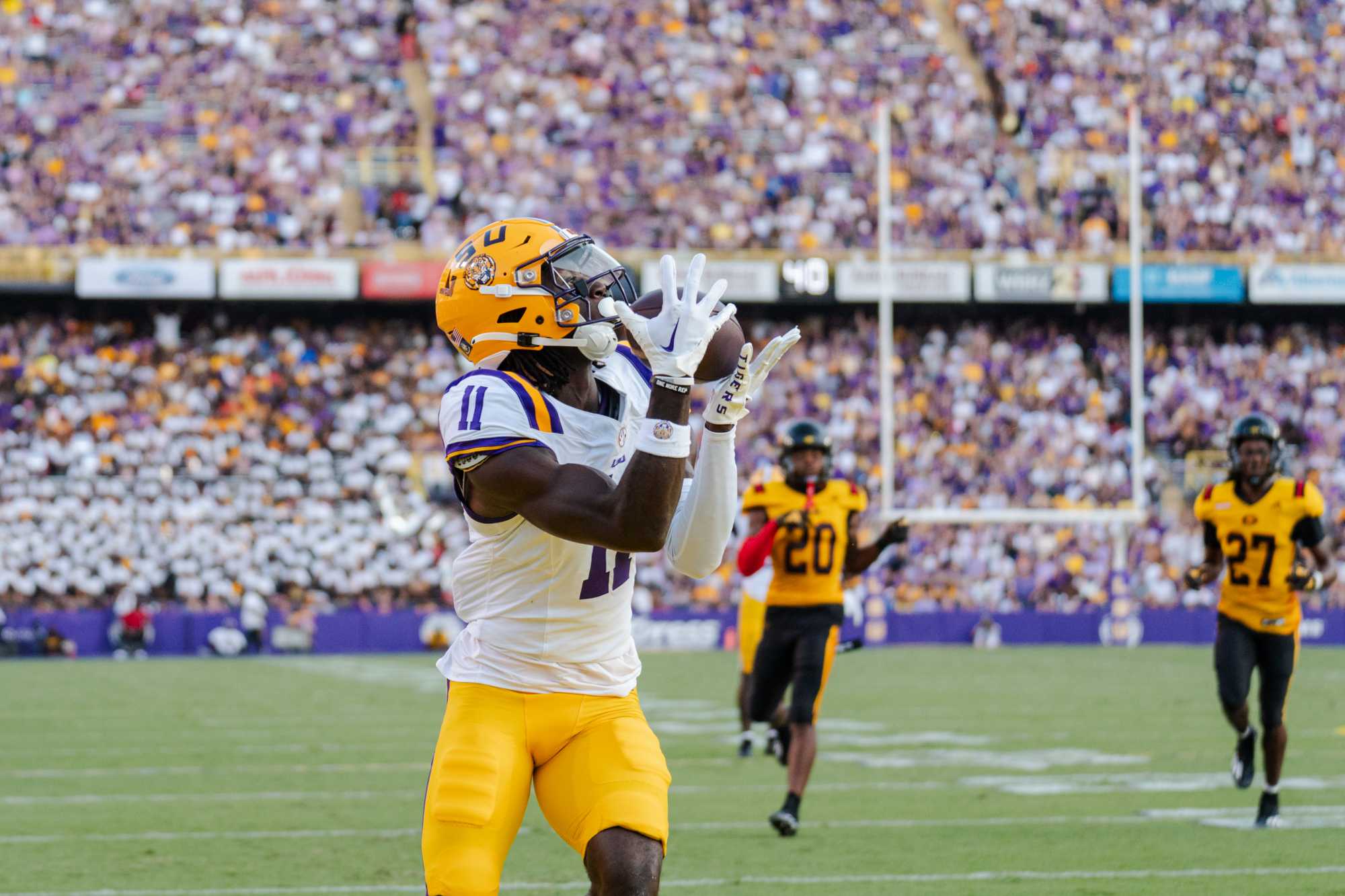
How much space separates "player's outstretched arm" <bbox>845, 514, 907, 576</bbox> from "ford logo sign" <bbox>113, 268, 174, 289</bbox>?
18782mm

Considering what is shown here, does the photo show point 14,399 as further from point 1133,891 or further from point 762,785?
point 1133,891

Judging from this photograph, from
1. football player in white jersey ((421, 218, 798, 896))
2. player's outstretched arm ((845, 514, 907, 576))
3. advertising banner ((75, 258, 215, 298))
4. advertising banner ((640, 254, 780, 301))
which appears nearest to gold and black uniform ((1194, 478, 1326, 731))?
player's outstretched arm ((845, 514, 907, 576))

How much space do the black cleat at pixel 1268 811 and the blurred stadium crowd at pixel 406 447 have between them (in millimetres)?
16259

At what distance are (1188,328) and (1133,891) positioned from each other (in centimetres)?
2366

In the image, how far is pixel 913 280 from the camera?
26922 millimetres

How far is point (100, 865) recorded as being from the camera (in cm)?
719

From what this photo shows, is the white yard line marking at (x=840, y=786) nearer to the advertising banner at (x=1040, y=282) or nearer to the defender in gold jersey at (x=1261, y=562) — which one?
the defender in gold jersey at (x=1261, y=562)

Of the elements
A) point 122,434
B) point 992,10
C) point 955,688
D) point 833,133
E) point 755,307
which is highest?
point 992,10

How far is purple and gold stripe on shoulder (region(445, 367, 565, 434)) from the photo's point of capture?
3762 millimetres

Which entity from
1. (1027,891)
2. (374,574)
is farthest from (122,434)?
(1027,891)

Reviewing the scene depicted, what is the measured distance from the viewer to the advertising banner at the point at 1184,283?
27234 mm

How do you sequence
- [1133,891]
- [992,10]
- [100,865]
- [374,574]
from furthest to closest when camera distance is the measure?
[992,10] < [374,574] < [100,865] < [1133,891]

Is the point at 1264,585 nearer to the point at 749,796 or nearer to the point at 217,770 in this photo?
the point at 749,796

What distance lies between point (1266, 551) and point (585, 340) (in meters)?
5.64
